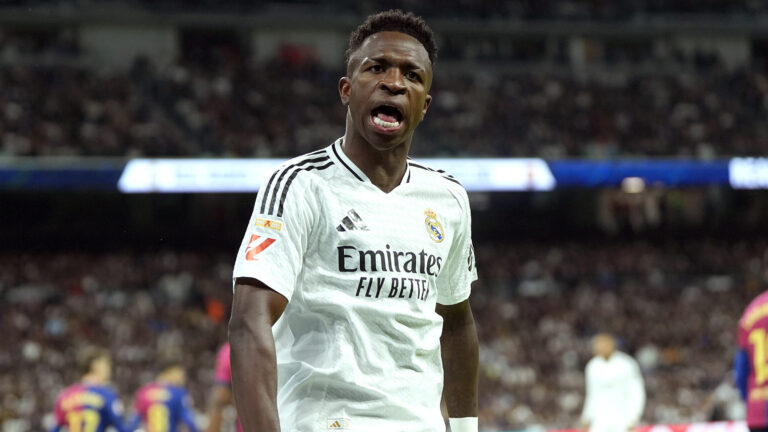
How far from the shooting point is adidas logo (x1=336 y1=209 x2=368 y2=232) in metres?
2.57

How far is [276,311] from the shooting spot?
2418 millimetres

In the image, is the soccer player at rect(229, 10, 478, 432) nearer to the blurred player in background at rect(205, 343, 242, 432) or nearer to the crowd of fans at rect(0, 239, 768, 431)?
the blurred player in background at rect(205, 343, 242, 432)

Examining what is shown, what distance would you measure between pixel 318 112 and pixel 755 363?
1781cm

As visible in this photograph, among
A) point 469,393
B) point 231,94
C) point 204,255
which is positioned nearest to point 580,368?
point 204,255

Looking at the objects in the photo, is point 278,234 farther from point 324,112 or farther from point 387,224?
point 324,112

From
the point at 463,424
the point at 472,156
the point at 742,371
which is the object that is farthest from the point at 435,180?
the point at 472,156

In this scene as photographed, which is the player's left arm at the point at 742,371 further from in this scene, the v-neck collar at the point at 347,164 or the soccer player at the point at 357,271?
the v-neck collar at the point at 347,164

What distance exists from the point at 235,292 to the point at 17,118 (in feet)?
62.4

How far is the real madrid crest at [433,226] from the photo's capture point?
275cm

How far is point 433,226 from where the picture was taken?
277 cm

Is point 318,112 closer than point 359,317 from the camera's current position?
No

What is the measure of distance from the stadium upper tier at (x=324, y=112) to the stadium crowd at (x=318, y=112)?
0.04m

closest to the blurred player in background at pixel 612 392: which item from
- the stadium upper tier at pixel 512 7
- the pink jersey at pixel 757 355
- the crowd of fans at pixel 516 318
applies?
the crowd of fans at pixel 516 318

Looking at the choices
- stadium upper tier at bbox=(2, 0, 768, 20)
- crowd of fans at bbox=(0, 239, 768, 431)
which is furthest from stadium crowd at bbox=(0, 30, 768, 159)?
crowd of fans at bbox=(0, 239, 768, 431)
